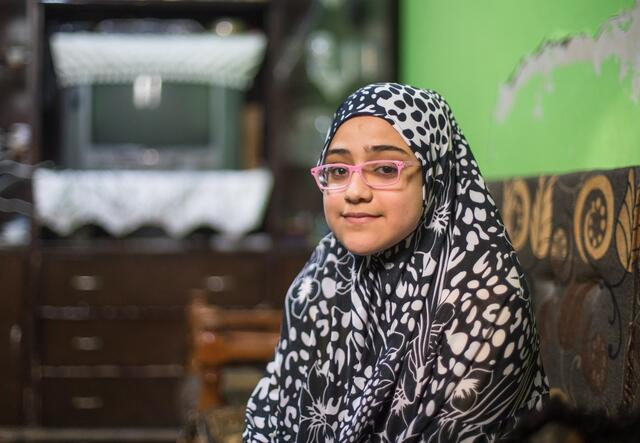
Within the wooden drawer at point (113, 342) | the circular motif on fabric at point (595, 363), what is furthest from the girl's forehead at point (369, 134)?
the wooden drawer at point (113, 342)

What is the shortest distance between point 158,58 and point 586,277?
2.68m

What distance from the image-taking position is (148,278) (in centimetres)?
361

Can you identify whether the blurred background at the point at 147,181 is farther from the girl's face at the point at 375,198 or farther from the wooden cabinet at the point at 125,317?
the girl's face at the point at 375,198

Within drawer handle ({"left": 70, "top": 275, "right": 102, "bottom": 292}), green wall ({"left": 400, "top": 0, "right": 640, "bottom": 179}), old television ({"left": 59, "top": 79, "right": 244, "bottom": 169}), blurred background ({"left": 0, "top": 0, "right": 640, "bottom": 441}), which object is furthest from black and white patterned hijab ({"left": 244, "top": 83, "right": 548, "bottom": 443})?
old television ({"left": 59, "top": 79, "right": 244, "bottom": 169})

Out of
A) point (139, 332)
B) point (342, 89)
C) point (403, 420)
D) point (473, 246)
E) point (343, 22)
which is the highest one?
point (343, 22)

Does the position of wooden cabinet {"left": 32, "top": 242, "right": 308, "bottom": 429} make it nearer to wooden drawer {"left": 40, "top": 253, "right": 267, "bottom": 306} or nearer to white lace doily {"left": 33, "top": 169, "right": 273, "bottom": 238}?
wooden drawer {"left": 40, "top": 253, "right": 267, "bottom": 306}

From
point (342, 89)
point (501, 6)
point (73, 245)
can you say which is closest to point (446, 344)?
point (501, 6)

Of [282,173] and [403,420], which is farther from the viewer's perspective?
[282,173]

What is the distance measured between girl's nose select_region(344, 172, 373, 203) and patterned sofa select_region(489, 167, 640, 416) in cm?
42

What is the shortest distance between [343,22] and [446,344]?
2.53 meters

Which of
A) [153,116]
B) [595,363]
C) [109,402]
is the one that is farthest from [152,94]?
[595,363]

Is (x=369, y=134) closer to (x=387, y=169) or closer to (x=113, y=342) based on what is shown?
(x=387, y=169)

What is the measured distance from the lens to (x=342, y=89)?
3.53 meters

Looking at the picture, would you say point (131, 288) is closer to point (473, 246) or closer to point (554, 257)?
point (554, 257)
